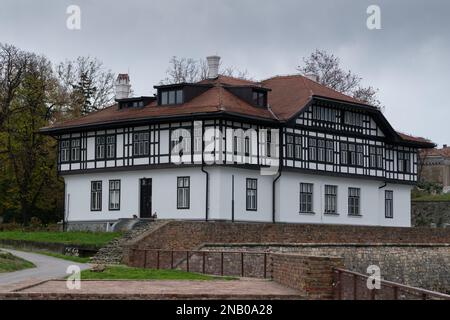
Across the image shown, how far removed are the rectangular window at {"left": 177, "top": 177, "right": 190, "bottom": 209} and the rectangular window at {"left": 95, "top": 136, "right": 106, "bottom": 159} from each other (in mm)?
5192

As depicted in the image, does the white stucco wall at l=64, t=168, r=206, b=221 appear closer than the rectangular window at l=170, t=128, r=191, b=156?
Yes

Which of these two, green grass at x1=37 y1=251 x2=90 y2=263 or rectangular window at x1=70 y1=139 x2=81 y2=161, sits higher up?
rectangular window at x1=70 y1=139 x2=81 y2=161

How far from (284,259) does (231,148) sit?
2003 centimetres

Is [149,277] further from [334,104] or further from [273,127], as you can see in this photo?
[334,104]

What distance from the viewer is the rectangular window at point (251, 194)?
44.0 metres

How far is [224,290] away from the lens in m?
21.4

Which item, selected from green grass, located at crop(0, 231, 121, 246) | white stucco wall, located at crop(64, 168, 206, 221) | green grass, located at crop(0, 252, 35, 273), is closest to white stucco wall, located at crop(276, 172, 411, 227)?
white stucco wall, located at crop(64, 168, 206, 221)

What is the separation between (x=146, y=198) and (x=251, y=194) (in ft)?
16.5

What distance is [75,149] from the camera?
48.0 metres

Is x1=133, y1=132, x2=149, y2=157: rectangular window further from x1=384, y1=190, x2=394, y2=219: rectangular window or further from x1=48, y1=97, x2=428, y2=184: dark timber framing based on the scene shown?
x1=384, y1=190, x2=394, y2=219: rectangular window

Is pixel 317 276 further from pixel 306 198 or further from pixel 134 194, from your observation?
pixel 306 198

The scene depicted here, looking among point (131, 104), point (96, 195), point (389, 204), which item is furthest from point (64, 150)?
point (389, 204)

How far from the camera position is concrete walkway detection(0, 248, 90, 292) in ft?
76.1

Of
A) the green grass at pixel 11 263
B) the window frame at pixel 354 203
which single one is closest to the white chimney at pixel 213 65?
the window frame at pixel 354 203
